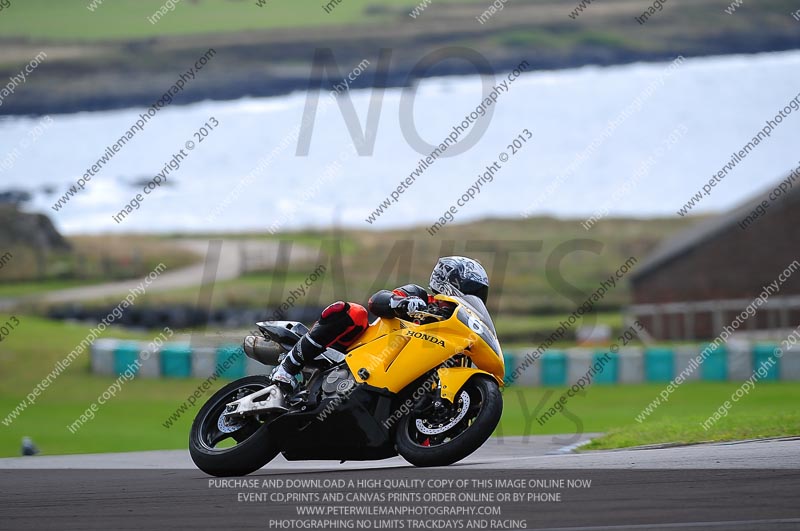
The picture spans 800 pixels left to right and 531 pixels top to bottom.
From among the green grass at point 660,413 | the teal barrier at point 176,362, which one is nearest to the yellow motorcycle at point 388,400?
the green grass at point 660,413

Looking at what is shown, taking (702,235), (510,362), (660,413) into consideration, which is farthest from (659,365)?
(702,235)

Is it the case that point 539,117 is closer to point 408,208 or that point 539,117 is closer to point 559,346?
point 408,208

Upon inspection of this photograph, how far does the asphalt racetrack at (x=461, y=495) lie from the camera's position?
6.54 meters

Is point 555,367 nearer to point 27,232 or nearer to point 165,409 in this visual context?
point 165,409

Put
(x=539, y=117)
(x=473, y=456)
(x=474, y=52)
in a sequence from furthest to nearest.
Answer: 1. (x=474, y=52)
2. (x=539, y=117)
3. (x=473, y=456)

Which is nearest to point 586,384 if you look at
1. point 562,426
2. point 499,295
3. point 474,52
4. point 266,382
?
point 562,426

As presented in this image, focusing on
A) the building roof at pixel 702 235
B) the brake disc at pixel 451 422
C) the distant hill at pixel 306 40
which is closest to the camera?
the brake disc at pixel 451 422

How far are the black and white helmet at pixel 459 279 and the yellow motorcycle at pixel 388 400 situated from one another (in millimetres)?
103

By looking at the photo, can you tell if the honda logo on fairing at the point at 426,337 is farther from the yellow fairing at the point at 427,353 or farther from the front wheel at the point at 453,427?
the front wheel at the point at 453,427

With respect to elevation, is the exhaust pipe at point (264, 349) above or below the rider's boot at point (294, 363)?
below

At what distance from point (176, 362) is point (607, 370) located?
9.07 meters

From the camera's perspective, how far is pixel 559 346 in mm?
32625

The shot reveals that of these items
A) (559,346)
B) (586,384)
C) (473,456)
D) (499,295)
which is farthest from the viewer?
(499,295)

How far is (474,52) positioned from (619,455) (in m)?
43.3
